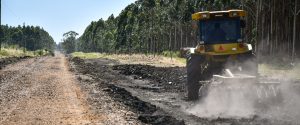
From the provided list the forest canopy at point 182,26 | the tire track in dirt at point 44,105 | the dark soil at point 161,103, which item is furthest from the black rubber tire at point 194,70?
the tire track in dirt at point 44,105

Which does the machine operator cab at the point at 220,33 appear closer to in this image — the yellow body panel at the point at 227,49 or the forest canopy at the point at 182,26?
the yellow body panel at the point at 227,49

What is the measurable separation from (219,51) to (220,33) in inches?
28.6

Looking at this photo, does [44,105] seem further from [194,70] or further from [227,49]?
A: [227,49]

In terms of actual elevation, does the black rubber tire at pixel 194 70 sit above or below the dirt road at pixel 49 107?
above

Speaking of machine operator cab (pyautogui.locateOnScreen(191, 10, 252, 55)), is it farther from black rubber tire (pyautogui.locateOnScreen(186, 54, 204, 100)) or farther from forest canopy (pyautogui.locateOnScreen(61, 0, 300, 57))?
forest canopy (pyautogui.locateOnScreen(61, 0, 300, 57))

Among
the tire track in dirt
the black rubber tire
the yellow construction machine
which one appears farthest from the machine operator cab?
the tire track in dirt

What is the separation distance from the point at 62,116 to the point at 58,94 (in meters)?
5.60

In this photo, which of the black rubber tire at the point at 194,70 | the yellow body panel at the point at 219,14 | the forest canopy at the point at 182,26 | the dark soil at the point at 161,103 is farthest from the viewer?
the forest canopy at the point at 182,26

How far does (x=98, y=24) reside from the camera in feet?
578

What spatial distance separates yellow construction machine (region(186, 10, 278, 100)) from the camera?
1616 cm

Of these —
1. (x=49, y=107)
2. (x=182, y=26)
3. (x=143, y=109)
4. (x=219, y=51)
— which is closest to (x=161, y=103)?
(x=143, y=109)

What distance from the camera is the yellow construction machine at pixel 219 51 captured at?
16156 mm

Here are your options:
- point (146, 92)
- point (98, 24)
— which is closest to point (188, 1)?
point (146, 92)

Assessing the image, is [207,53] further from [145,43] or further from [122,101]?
[145,43]
